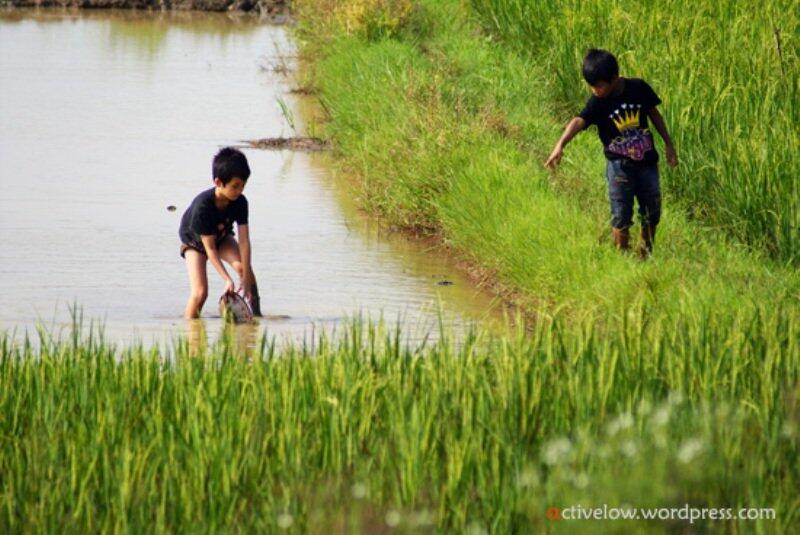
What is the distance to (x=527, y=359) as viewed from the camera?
529 cm

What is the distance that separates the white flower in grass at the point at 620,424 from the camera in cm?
450

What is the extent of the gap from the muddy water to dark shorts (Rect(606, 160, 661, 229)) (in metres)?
0.85

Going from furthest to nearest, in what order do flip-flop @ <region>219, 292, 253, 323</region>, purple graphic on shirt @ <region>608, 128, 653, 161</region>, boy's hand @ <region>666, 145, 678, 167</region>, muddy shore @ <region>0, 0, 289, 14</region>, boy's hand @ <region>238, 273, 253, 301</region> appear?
muddy shore @ <region>0, 0, 289, 14</region>
boy's hand @ <region>666, 145, 678, 167</region>
purple graphic on shirt @ <region>608, 128, 653, 161</region>
boy's hand @ <region>238, 273, 253, 301</region>
flip-flop @ <region>219, 292, 253, 323</region>

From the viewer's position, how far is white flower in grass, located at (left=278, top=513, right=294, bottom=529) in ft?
13.7

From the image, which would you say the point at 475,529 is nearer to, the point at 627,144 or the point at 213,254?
the point at 213,254

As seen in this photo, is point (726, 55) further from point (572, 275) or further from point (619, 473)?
point (619, 473)

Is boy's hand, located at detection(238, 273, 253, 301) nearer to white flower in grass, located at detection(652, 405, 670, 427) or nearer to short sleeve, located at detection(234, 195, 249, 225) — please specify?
short sleeve, located at detection(234, 195, 249, 225)

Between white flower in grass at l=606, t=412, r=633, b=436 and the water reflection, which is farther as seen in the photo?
the water reflection

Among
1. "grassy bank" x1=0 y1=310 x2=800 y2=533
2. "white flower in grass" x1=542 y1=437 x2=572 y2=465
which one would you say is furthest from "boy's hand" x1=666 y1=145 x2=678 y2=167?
"white flower in grass" x1=542 y1=437 x2=572 y2=465

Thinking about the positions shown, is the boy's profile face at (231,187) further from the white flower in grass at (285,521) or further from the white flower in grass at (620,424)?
the white flower in grass at (285,521)

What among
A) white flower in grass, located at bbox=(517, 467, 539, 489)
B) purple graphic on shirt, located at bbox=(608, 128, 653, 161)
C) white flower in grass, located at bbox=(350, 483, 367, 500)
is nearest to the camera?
white flower in grass, located at bbox=(350, 483, 367, 500)

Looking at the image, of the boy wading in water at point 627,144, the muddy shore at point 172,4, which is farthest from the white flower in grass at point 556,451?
the muddy shore at point 172,4

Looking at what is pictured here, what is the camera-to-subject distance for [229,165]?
773cm

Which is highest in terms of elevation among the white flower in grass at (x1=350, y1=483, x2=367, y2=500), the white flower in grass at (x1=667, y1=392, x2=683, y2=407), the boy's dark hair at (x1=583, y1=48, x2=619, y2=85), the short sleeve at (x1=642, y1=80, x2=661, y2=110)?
the boy's dark hair at (x1=583, y1=48, x2=619, y2=85)
